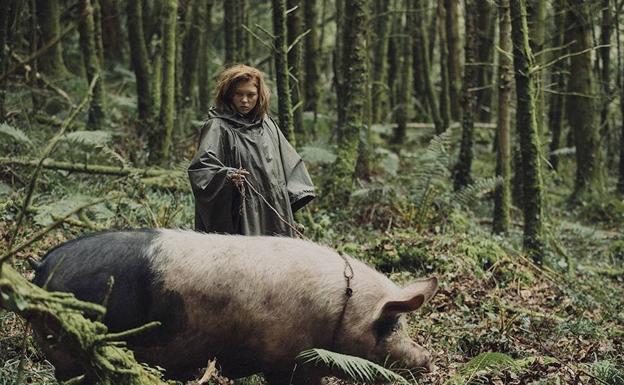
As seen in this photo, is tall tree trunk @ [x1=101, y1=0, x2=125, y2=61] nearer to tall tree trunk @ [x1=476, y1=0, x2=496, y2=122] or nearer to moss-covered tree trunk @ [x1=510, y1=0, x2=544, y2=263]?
tall tree trunk @ [x1=476, y1=0, x2=496, y2=122]

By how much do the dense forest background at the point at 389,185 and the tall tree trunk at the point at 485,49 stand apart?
0.47 ft

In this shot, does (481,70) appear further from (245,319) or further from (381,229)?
(245,319)

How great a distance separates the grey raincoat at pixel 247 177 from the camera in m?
6.04

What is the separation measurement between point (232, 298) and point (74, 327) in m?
1.24

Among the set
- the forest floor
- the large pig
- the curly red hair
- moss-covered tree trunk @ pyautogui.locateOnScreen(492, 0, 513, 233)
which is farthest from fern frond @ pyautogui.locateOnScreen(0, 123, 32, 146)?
moss-covered tree trunk @ pyautogui.locateOnScreen(492, 0, 513, 233)

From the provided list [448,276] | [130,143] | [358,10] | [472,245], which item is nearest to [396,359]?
[448,276]

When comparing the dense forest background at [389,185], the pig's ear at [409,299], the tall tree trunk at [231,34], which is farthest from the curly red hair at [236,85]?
the tall tree trunk at [231,34]

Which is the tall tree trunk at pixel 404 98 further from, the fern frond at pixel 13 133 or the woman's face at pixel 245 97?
the woman's face at pixel 245 97

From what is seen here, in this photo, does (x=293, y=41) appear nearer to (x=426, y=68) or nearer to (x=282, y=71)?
(x=282, y=71)

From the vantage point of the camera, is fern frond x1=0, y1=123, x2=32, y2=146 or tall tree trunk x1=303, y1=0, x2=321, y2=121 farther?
tall tree trunk x1=303, y1=0, x2=321, y2=121

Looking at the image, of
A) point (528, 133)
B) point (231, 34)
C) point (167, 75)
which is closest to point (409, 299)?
point (528, 133)

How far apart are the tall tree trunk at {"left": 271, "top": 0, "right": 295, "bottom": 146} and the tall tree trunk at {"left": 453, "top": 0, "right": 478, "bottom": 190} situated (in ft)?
13.8

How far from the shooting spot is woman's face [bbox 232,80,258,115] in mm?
6289

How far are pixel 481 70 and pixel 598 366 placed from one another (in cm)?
1785
